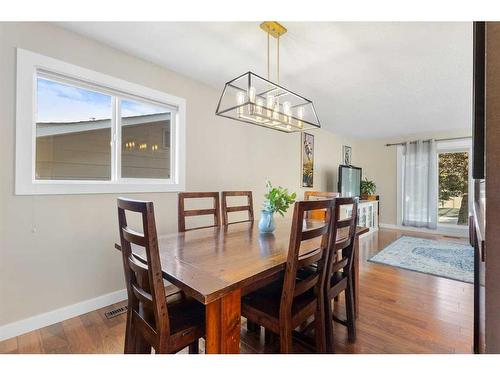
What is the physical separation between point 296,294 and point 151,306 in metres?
0.70

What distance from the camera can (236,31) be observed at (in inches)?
72.1

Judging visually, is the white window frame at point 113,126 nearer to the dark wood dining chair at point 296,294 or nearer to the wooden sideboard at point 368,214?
the dark wood dining chair at point 296,294

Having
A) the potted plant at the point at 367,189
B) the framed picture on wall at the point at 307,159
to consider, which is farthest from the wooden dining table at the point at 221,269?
the potted plant at the point at 367,189

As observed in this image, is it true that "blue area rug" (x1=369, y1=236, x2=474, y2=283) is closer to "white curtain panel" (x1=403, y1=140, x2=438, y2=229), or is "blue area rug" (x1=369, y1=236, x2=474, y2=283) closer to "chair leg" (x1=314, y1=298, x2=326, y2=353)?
"white curtain panel" (x1=403, y1=140, x2=438, y2=229)

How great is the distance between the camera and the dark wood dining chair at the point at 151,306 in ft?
3.20

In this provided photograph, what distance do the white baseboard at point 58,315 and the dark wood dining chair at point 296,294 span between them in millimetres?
1498

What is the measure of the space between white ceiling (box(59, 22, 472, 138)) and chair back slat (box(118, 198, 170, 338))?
153 centimetres

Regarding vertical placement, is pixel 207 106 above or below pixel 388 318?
above

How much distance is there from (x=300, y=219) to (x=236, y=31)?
155 centimetres

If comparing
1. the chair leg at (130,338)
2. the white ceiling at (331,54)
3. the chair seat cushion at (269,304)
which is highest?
the white ceiling at (331,54)

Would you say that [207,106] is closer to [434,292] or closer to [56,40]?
[56,40]

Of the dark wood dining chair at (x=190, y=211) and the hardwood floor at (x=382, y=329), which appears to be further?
the dark wood dining chair at (x=190, y=211)

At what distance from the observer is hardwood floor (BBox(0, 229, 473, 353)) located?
159cm
